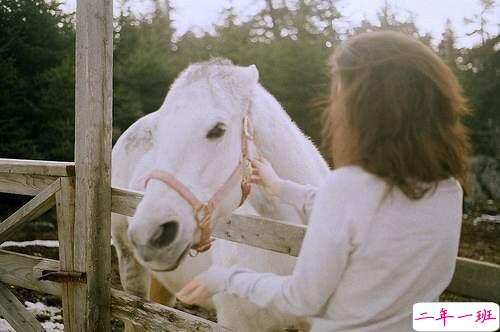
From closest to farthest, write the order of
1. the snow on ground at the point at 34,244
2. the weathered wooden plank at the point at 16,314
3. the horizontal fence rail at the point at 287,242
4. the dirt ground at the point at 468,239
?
the horizontal fence rail at the point at 287,242
the weathered wooden plank at the point at 16,314
the dirt ground at the point at 468,239
the snow on ground at the point at 34,244

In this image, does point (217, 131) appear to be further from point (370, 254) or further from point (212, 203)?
point (370, 254)

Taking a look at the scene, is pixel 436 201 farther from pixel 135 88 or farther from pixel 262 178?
pixel 135 88

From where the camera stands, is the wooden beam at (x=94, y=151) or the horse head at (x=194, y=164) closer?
the horse head at (x=194, y=164)

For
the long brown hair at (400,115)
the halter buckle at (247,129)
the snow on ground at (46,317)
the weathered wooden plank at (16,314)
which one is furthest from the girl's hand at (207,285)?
the snow on ground at (46,317)

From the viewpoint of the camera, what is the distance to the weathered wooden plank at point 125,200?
8.27 feet

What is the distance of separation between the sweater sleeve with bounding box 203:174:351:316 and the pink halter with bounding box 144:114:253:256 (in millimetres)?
396

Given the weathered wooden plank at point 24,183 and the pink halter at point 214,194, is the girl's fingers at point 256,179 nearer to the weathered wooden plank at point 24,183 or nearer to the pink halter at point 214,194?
the pink halter at point 214,194

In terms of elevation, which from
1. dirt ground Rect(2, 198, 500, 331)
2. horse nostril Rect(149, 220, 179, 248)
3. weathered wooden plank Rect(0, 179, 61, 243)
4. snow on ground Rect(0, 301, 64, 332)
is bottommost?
dirt ground Rect(2, 198, 500, 331)

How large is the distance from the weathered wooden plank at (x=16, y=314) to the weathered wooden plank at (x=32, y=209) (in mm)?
354

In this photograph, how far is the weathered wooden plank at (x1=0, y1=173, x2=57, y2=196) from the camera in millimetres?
2924

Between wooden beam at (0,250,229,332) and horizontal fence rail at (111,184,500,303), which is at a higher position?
horizontal fence rail at (111,184,500,303)

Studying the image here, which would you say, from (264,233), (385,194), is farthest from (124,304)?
(385,194)

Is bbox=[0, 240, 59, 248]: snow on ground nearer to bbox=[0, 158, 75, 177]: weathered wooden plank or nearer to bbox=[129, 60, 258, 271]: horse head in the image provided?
bbox=[0, 158, 75, 177]: weathered wooden plank

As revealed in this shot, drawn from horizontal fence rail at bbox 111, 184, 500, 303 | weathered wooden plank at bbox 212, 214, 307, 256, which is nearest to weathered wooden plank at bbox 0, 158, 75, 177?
horizontal fence rail at bbox 111, 184, 500, 303
